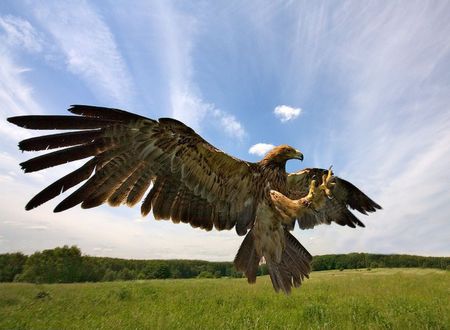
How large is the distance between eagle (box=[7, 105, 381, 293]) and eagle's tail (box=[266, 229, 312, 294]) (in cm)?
2

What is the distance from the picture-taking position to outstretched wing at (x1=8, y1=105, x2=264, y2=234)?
414 centimetres

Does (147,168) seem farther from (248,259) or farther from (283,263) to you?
(283,263)

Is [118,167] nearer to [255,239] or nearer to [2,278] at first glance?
[255,239]

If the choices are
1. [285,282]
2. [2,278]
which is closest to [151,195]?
[285,282]

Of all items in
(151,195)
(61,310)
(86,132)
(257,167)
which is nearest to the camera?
(86,132)

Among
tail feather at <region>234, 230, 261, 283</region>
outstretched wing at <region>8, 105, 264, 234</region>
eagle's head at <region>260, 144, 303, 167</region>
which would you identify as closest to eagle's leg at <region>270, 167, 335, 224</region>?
outstretched wing at <region>8, 105, 264, 234</region>

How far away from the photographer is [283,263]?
6.02m

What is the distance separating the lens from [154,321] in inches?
525

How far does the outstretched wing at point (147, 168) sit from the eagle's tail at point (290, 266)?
900 mm

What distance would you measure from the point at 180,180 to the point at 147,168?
55cm

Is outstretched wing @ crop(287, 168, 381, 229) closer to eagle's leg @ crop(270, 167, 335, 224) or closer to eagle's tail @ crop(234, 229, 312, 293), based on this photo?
eagle's tail @ crop(234, 229, 312, 293)

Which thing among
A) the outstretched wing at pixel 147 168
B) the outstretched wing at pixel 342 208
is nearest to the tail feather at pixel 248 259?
the outstretched wing at pixel 147 168

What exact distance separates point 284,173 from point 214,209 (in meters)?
1.34

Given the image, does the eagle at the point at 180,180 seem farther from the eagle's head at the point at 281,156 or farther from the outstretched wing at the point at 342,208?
the outstretched wing at the point at 342,208
